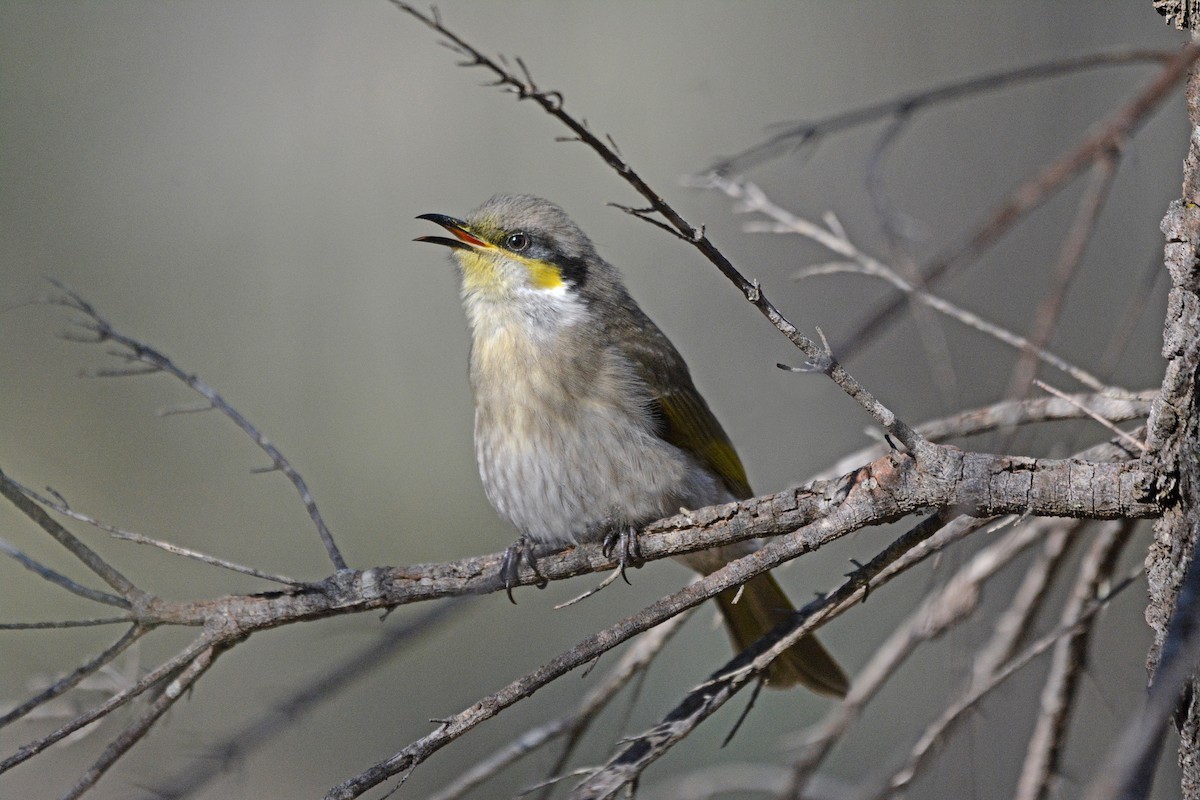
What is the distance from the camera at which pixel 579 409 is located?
352 centimetres

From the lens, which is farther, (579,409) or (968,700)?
(579,409)

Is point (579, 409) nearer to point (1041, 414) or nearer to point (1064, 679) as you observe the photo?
point (1041, 414)

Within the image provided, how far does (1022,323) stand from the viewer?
6.98 meters

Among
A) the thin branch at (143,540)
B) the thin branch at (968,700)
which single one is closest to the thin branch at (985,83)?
the thin branch at (968,700)

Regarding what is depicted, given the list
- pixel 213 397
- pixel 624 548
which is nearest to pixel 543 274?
pixel 624 548

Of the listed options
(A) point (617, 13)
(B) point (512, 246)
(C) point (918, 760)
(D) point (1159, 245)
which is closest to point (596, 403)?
(B) point (512, 246)

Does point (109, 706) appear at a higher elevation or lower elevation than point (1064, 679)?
higher

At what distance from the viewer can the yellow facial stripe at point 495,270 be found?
3812 mm

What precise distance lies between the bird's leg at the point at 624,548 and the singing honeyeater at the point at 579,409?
0.34 ft

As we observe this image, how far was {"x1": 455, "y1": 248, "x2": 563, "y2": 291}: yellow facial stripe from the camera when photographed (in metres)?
3.81

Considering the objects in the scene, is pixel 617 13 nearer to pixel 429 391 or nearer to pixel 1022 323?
pixel 429 391

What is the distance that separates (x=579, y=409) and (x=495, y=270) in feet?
2.13

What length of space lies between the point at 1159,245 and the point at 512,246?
90.3 inches

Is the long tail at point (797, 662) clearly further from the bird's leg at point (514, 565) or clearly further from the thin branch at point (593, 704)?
the bird's leg at point (514, 565)
